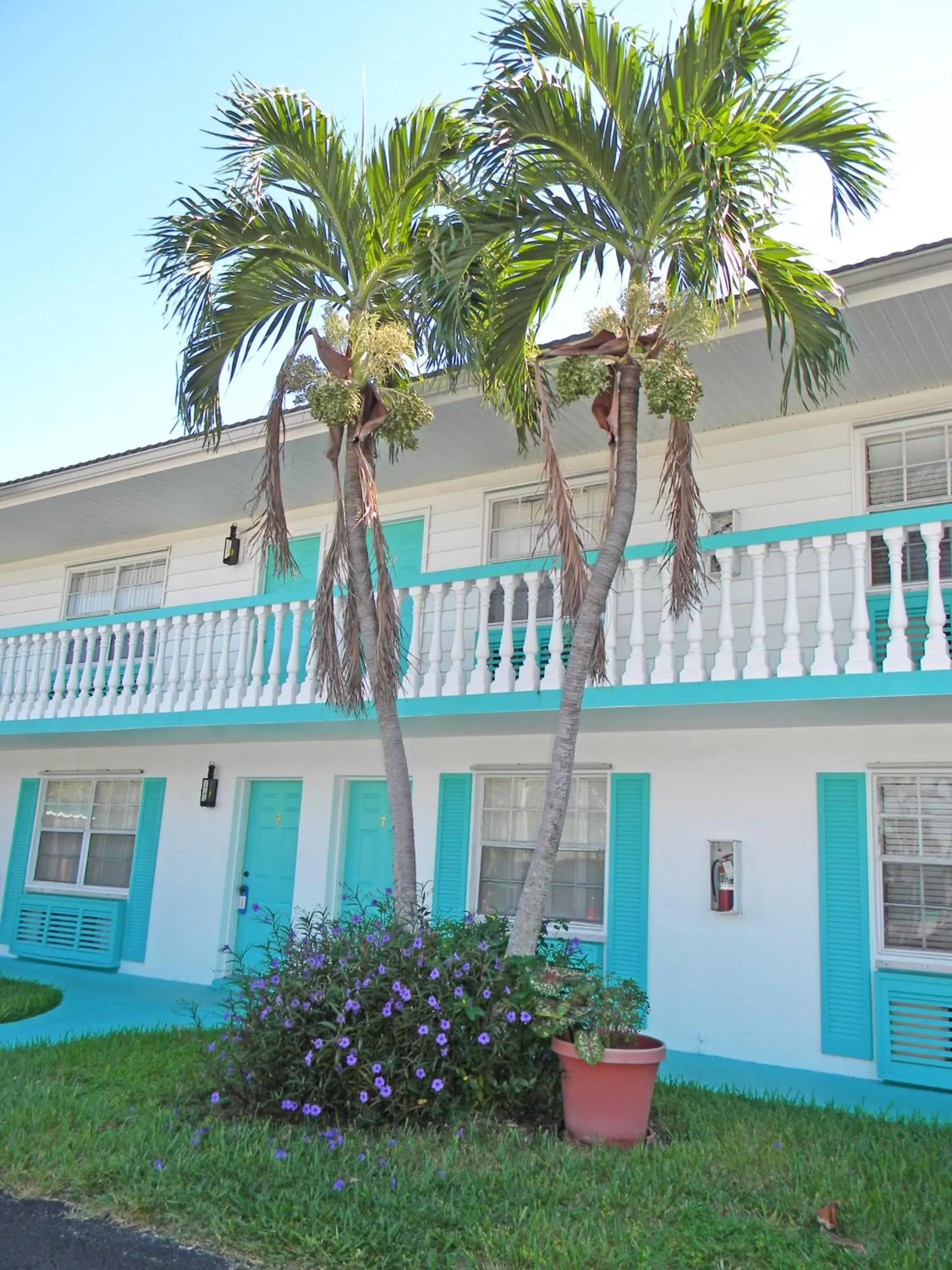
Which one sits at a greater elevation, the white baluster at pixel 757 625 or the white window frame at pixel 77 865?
the white baluster at pixel 757 625

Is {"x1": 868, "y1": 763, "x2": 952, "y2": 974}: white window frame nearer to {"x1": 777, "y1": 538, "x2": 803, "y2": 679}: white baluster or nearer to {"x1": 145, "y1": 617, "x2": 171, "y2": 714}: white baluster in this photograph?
{"x1": 777, "y1": 538, "x2": 803, "y2": 679}: white baluster

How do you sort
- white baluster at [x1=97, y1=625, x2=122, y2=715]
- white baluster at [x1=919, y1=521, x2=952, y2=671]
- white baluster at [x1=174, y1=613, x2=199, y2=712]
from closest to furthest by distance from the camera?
white baluster at [x1=919, y1=521, x2=952, y2=671]
white baluster at [x1=174, y1=613, x2=199, y2=712]
white baluster at [x1=97, y1=625, x2=122, y2=715]

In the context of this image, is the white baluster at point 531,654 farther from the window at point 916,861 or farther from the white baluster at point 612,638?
the window at point 916,861

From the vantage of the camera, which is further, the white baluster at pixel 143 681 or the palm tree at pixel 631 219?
the white baluster at pixel 143 681

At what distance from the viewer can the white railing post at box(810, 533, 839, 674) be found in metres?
6.69

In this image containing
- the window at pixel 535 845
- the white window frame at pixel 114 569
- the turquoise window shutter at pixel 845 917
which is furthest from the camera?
the white window frame at pixel 114 569

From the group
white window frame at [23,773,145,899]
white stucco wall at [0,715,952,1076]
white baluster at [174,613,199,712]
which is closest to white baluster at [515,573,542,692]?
white stucco wall at [0,715,952,1076]

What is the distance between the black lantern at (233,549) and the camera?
11.8 meters

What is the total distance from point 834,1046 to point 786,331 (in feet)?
16.8

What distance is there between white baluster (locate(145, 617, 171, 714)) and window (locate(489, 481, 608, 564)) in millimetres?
3386

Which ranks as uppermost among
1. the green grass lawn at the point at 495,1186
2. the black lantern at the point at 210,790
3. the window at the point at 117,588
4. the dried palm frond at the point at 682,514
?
the window at the point at 117,588

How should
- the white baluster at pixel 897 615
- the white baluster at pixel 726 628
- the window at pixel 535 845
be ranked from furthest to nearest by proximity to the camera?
1. the window at pixel 535 845
2. the white baluster at pixel 726 628
3. the white baluster at pixel 897 615

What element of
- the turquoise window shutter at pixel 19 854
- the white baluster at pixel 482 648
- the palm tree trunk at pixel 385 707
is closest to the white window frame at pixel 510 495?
the white baluster at pixel 482 648

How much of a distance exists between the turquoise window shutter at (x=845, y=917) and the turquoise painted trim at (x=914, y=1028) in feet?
0.35
